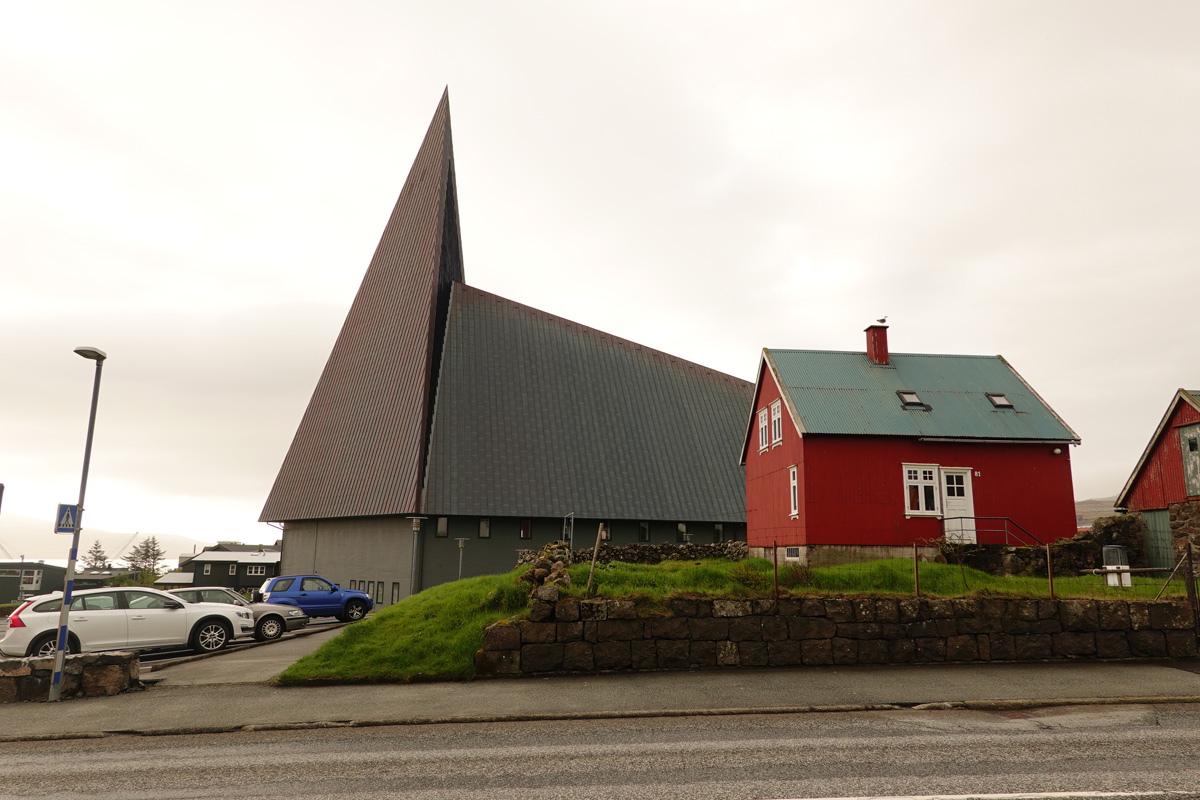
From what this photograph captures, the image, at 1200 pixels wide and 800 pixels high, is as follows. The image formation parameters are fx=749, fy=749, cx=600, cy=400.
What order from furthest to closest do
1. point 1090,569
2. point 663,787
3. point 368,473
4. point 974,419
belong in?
point 368,473 < point 974,419 < point 1090,569 < point 663,787

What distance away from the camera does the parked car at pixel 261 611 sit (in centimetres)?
2028

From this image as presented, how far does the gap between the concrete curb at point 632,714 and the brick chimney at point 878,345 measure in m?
16.1

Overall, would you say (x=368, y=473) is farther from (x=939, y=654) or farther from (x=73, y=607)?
(x=939, y=654)

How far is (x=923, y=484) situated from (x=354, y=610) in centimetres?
2058

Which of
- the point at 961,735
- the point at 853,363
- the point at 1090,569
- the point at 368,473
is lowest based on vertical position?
the point at 961,735

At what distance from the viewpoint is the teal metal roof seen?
23.4 meters

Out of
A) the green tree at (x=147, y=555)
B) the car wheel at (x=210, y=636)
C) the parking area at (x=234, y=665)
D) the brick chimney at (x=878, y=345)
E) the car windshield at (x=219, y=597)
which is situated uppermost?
the brick chimney at (x=878, y=345)

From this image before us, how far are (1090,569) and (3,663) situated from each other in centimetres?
2419

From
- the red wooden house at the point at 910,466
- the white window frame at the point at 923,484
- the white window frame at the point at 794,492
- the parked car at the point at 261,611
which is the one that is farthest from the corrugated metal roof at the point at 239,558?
the white window frame at the point at 923,484

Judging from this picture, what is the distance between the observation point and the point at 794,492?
941 inches

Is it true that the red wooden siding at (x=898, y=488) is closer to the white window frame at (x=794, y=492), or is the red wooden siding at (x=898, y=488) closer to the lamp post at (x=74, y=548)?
the white window frame at (x=794, y=492)

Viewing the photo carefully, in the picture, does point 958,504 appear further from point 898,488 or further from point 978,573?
point 978,573

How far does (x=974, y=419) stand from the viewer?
24.0 metres

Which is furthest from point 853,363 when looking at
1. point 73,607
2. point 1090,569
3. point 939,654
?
point 73,607
